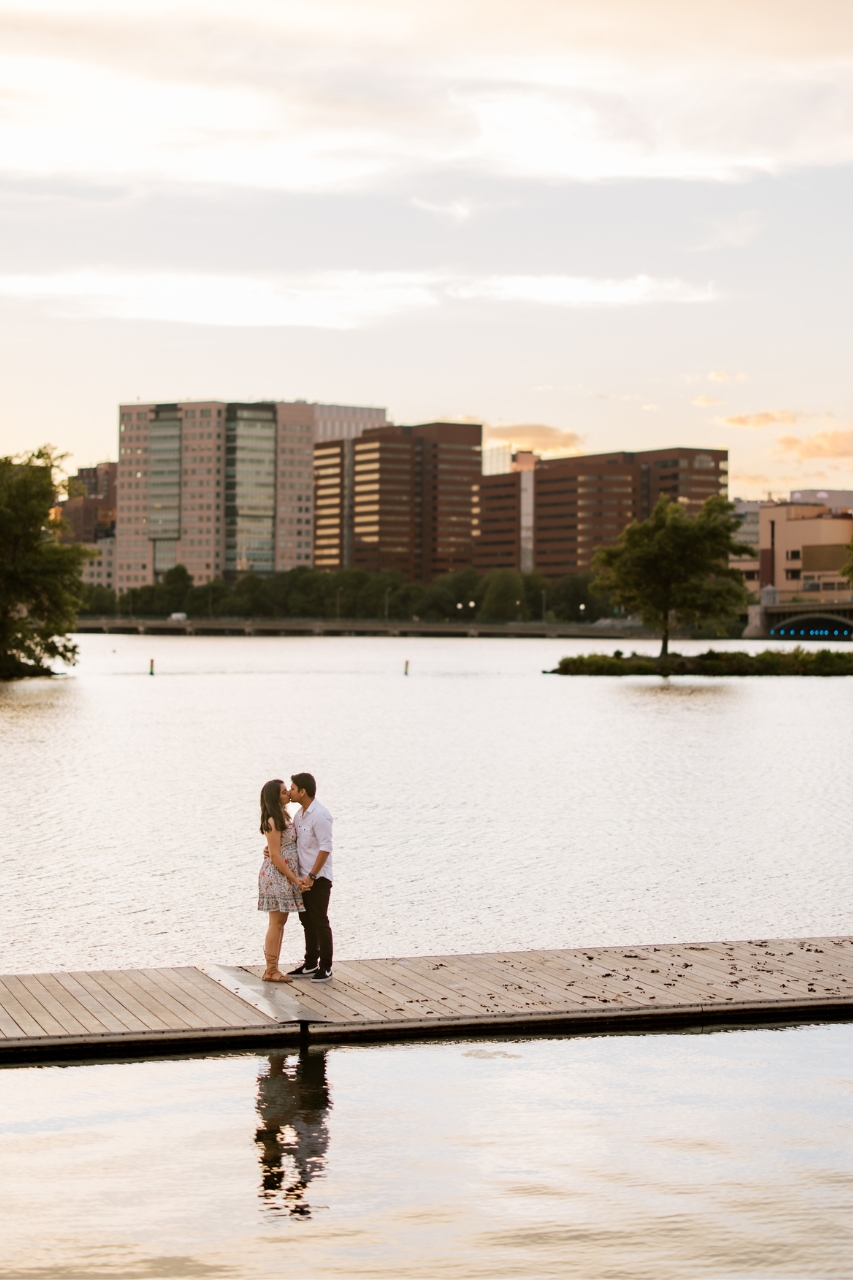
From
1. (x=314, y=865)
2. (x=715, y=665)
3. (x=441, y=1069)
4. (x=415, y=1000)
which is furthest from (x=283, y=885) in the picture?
(x=715, y=665)

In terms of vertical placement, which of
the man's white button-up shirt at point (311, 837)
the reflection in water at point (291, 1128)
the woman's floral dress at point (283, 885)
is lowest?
the reflection in water at point (291, 1128)

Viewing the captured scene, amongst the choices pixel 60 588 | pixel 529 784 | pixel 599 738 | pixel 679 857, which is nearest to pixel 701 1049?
pixel 679 857

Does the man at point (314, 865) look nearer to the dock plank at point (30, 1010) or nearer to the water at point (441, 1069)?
the water at point (441, 1069)

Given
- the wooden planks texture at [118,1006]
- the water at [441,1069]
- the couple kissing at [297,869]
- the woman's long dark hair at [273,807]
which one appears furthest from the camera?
the couple kissing at [297,869]

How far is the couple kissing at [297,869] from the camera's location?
15914 mm

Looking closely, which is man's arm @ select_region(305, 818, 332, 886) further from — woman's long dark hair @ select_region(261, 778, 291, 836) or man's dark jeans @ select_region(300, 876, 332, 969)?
woman's long dark hair @ select_region(261, 778, 291, 836)

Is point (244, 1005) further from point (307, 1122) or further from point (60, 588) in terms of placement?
point (60, 588)

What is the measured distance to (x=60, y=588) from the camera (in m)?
95.1

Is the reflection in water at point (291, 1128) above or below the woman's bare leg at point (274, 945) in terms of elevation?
below

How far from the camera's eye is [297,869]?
1612cm

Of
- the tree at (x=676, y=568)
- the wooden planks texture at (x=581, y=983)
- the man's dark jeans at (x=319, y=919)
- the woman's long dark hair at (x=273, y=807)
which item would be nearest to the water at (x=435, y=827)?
the wooden planks texture at (x=581, y=983)

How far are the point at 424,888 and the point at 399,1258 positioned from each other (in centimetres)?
1534

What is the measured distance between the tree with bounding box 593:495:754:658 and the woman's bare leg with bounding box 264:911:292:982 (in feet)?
327

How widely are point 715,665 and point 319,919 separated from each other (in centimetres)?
10458
